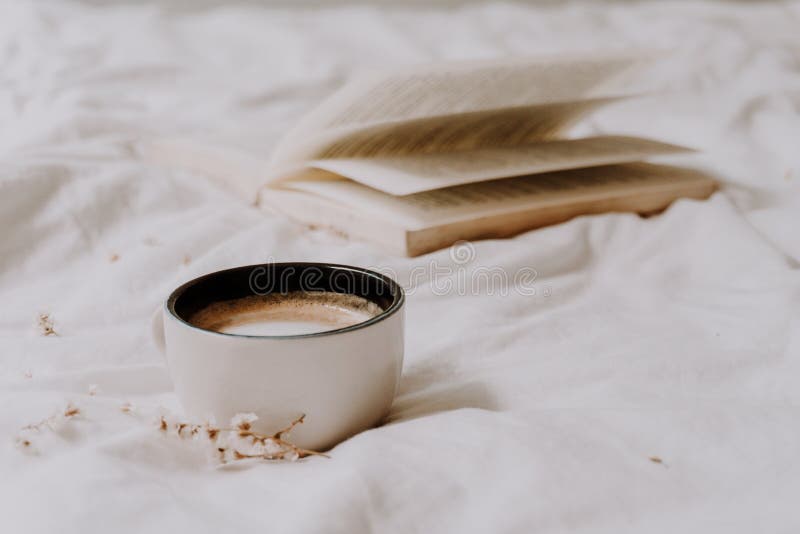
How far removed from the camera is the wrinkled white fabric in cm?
36

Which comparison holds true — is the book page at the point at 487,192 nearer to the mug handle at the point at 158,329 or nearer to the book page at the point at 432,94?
the book page at the point at 432,94

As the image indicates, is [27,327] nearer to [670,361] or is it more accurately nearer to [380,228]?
[380,228]

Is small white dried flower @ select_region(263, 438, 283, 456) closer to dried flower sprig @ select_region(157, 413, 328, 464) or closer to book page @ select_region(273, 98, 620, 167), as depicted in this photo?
dried flower sprig @ select_region(157, 413, 328, 464)

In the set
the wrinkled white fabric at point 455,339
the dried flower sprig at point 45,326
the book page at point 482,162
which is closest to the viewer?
the wrinkled white fabric at point 455,339

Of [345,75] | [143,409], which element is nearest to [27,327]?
[143,409]

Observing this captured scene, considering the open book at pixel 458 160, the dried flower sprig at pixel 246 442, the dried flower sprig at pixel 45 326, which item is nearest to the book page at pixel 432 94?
the open book at pixel 458 160

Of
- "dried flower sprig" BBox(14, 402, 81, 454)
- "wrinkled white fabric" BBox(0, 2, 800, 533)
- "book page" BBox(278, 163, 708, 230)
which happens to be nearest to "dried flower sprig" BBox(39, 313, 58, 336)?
"wrinkled white fabric" BBox(0, 2, 800, 533)

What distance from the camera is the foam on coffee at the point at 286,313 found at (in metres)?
0.45

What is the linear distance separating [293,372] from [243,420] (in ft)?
0.11

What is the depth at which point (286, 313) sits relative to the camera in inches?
18.4

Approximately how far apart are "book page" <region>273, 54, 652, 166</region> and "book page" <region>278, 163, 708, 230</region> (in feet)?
0.17

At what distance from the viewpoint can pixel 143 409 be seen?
47cm

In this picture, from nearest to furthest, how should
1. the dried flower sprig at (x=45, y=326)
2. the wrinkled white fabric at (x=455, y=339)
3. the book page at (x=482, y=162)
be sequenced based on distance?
the wrinkled white fabric at (x=455, y=339), the dried flower sprig at (x=45, y=326), the book page at (x=482, y=162)

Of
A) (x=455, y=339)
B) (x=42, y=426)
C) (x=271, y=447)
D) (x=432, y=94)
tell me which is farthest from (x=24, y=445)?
(x=432, y=94)
